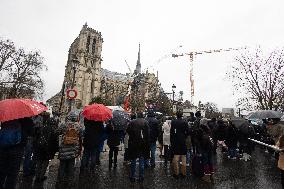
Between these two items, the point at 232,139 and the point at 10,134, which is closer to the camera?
the point at 10,134

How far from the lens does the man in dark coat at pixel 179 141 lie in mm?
8563

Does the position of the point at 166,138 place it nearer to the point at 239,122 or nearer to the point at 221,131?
the point at 221,131

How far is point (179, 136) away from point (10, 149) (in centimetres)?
514

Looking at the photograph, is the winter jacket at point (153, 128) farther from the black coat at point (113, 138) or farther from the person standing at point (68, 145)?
the person standing at point (68, 145)

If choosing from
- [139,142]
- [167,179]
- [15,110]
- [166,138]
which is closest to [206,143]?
[167,179]

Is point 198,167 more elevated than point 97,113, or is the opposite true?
point 97,113

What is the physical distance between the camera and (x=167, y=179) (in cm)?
815

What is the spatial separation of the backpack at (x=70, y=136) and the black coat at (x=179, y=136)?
3030 millimetres

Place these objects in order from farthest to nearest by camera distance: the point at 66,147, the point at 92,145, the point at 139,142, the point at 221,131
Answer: the point at 221,131
the point at 92,145
the point at 139,142
the point at 66,147

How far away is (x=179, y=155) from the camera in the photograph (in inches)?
340

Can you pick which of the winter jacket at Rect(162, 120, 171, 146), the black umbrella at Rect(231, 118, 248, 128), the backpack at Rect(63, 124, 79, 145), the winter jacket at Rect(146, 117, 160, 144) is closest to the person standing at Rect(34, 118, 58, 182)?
the backpack at Rect(63, 124, 79, 145)

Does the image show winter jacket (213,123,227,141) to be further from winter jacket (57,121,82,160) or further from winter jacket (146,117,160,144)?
winter jacket (57,121,82,160)

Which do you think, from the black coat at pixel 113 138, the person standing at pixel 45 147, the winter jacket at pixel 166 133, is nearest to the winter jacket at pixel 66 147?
the person standing at pixel 45 147

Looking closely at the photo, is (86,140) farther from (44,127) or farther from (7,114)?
(7,114)
